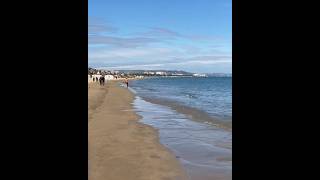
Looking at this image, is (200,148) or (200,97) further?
(200,97)

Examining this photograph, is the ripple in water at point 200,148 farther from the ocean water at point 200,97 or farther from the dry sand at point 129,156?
the ocean water at point 200,97

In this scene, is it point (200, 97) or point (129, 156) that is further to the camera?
point (200, 97)

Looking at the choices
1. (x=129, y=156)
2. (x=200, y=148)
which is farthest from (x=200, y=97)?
(x=129, y=156)

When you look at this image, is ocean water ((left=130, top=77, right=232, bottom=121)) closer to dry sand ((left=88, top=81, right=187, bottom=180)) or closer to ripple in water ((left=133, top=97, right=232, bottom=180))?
ripple in water ((left=133, top=97, right=232, bottom=180))

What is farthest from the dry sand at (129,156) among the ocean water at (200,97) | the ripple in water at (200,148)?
the ocean water at (200,97)

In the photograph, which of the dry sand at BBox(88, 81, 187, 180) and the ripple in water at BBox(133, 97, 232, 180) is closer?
the dry sand at BBox(88, 81, 187, 180)

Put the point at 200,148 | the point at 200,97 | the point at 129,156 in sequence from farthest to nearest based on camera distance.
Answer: the point at 200,97
the point at 200,148
the point at 129,156

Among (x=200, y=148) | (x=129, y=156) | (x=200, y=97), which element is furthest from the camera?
(x=200, y=97)

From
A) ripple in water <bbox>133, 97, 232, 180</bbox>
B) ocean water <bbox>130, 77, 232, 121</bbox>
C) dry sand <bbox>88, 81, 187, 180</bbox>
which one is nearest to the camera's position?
dry sand <bbox>88, 81, 187, 180</bbox>

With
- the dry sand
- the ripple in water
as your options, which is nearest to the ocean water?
the ripple in water

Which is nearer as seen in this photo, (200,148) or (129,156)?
(129,156)

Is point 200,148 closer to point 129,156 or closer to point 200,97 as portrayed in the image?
point 129,156
